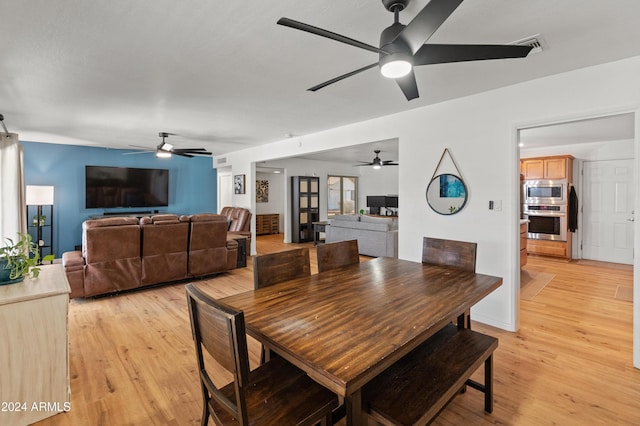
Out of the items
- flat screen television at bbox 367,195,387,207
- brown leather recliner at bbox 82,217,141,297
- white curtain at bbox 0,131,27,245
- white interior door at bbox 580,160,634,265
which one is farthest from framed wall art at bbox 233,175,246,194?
white interior door at bbox 580,160,634,265

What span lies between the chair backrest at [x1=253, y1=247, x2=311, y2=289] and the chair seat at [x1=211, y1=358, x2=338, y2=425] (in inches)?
23.1

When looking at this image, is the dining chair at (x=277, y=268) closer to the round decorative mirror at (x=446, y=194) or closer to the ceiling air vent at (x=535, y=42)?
the round decorative mirror at (x=446, y=194)

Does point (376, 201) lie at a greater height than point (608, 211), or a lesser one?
greater

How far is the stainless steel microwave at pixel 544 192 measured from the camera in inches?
241

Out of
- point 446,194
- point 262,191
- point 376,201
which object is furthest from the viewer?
point 262,191

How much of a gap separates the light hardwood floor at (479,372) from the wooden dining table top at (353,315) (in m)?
0.78

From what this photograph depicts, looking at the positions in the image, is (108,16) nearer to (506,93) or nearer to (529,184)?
(506,93)

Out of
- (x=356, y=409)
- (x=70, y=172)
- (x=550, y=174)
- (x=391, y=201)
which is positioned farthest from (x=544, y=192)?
(x=70, y=172)

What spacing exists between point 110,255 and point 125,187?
150 inches

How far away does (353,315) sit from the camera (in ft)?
4.93

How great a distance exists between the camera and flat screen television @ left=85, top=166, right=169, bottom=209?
6770mm

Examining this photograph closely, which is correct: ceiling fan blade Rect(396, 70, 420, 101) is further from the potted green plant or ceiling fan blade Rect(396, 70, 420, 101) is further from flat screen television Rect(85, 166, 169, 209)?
flat screen television Rect(85, 166, 169, 209)

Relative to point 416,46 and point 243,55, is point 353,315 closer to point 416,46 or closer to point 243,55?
point 416,46

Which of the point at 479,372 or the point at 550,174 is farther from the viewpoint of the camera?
the point at 550,174
